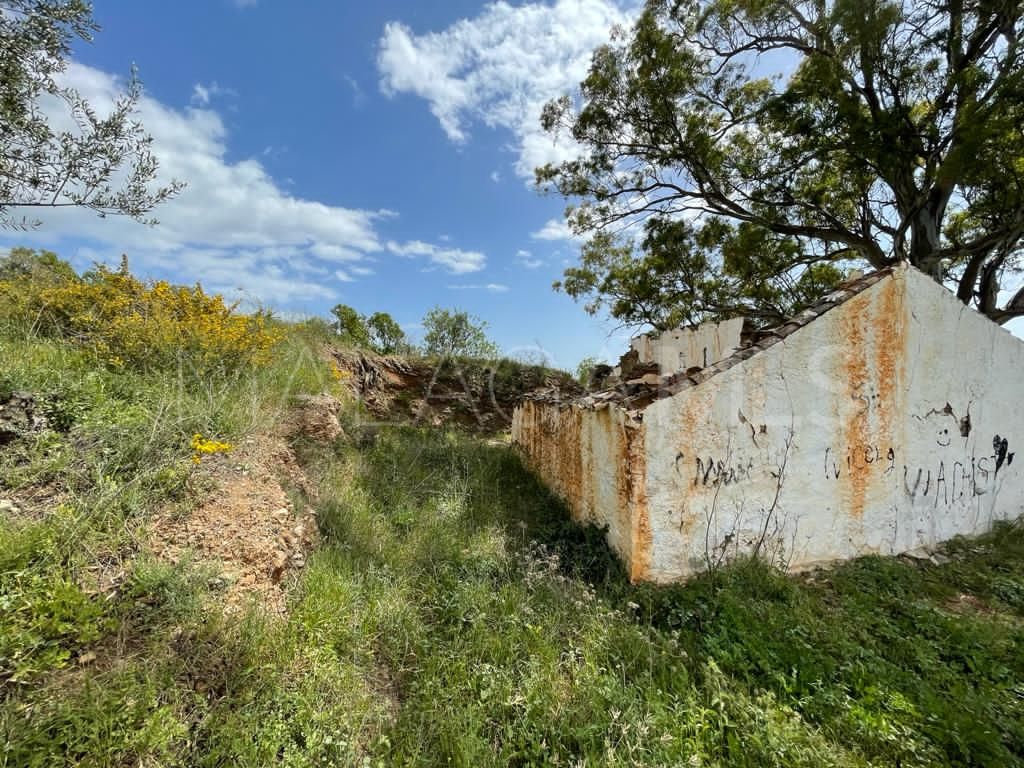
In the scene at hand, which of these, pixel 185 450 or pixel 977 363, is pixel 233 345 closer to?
pixel 185 450

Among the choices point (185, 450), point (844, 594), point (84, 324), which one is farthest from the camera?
point (84, 324)

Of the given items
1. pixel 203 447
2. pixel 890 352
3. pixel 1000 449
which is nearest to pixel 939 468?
pixel 1000 449

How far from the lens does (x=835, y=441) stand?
4.32 metres

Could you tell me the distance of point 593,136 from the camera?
10.1 m

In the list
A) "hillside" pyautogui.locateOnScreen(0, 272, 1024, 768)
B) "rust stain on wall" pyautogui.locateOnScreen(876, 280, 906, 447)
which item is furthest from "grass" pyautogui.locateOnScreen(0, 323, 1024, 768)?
"rust stain on wall" pyautogui.locateOnScreen(876, 280, 906, 447)

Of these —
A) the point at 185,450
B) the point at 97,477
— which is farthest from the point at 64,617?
the point at 185,450

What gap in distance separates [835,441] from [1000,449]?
3.31m

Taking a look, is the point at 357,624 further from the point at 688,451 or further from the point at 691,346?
the point at 691,346

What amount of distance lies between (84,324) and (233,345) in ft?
4.85

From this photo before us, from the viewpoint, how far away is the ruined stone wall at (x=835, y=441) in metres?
3.92

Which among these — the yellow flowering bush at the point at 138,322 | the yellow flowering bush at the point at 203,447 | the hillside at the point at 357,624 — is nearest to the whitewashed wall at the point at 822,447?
the hillside at the point at 357,624

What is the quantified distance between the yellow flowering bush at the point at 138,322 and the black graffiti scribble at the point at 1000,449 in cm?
1019

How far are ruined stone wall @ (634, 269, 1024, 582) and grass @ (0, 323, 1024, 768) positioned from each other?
39 cm

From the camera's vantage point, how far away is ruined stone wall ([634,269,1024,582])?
392 cm
